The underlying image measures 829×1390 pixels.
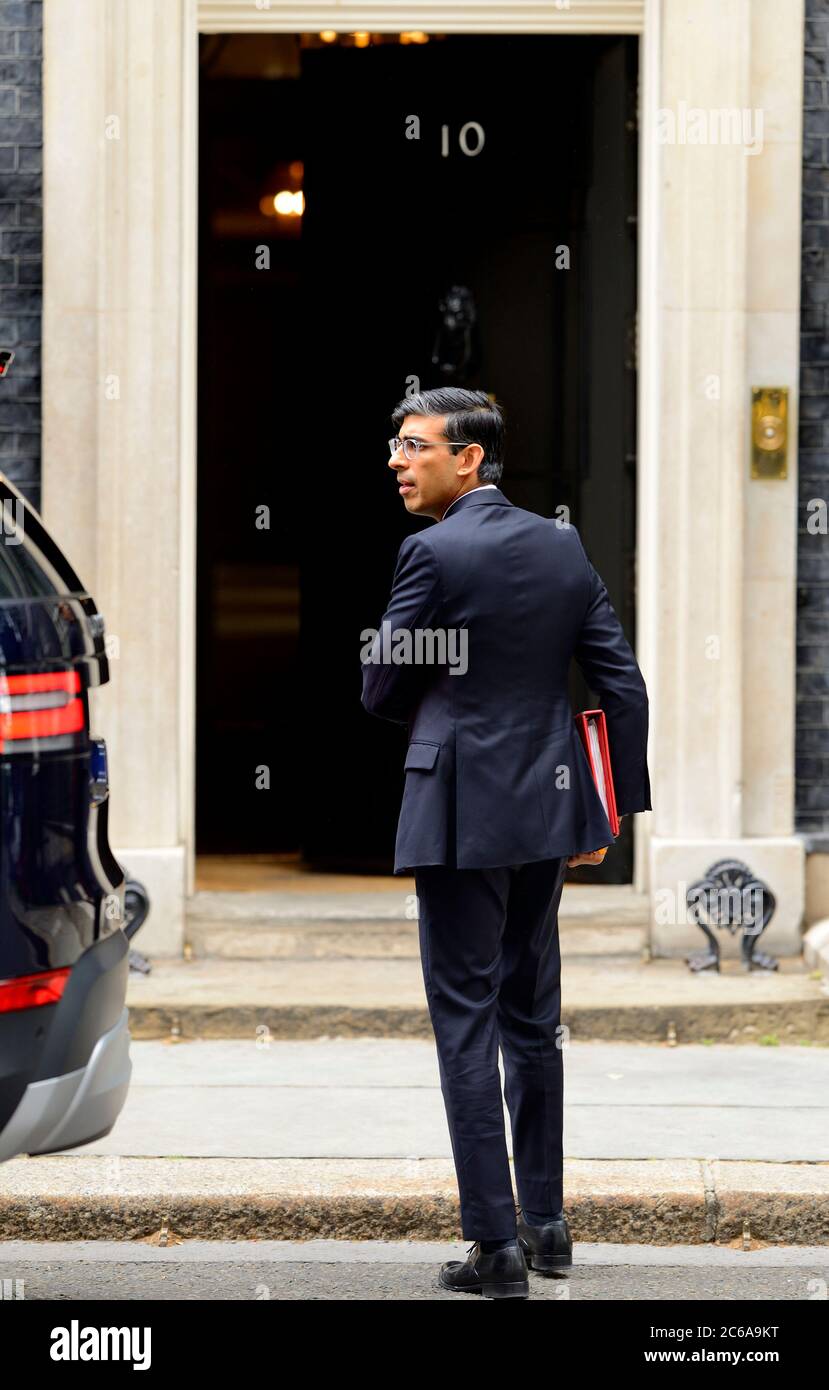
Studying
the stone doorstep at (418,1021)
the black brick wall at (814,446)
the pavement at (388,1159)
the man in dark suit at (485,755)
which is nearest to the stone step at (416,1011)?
the stone doorstep at (418,1021)

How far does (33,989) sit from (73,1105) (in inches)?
9.9

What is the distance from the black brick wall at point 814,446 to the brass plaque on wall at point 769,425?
0.50 ft

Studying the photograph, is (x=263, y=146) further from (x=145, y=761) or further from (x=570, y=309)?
(x=145, y=761)

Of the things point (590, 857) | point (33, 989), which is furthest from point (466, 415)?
point (33, 989)

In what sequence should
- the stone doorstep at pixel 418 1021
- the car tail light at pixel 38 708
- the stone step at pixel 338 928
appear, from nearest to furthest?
the car tail light at pixel 38 708 → the stone doorstep at pixel 418 1021 → the stone step at pixel 338 928

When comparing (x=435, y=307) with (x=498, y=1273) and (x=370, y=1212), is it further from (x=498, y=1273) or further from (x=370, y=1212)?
(x=498, y=1273)

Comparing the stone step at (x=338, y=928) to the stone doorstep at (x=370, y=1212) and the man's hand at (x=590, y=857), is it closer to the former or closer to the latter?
the stone doorstep at (x=370, y=1212)

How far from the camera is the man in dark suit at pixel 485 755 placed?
4.59 meters

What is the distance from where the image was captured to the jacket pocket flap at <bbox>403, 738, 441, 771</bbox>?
4.63 metres

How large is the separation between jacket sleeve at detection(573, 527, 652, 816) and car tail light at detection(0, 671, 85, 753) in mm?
1382

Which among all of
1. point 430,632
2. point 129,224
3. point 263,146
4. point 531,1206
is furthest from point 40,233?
point 263,146

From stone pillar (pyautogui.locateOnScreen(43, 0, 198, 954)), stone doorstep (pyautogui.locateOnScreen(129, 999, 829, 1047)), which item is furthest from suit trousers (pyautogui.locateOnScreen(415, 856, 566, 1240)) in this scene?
stone pillar (pyautogui.locateOnScreen(43, 0, 198, 954))

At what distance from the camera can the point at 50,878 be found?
3.74 meters

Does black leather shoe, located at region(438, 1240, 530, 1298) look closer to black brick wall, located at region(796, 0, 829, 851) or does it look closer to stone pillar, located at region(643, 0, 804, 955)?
stone pillar, located at region(643, 0, 804, 955)
